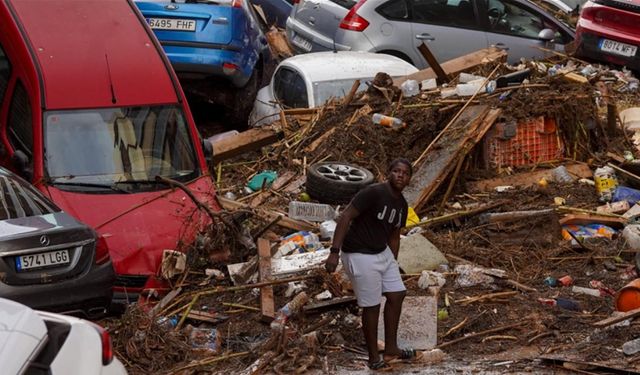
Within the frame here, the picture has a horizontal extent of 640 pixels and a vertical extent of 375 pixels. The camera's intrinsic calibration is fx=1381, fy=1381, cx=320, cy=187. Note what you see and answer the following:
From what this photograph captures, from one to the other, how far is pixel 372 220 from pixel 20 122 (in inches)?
189

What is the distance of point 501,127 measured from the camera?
1430 cm

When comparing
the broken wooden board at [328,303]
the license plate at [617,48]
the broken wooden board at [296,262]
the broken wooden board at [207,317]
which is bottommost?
the broken wooden board at [207,317]

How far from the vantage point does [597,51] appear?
17375 millimetres

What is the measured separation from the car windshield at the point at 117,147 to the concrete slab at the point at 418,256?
7.63 feet

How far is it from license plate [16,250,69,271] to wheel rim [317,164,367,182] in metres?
4.18

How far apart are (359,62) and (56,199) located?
6120 millimetres

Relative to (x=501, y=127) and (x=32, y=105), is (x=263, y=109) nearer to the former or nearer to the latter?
(x=501, y=127)

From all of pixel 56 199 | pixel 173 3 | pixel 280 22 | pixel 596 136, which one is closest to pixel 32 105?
pixel 56 199

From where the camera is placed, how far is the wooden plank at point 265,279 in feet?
34.7

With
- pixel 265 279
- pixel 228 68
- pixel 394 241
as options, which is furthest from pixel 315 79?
pixel 394 241

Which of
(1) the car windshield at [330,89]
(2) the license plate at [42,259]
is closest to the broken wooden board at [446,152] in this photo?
(1) the car windshield at [330,89]

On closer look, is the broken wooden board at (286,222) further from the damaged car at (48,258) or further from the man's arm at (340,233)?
the man's arm at (340,233)

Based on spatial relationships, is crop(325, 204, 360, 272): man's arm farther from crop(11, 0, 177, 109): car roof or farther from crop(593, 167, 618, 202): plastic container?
crop(593, 167, 618, 202): plastic container

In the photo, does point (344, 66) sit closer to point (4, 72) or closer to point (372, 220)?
point (4, 72)
